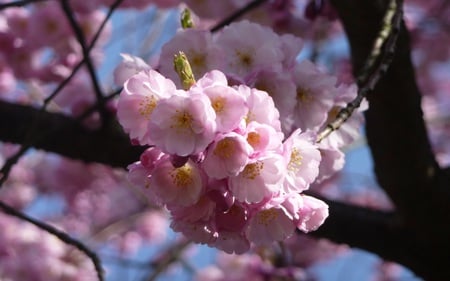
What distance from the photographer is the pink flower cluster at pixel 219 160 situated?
32.0 inches

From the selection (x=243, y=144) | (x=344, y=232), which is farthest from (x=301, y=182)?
(x=344, y=232)

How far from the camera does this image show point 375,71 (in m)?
1.16

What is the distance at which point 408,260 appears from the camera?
69.5 inches

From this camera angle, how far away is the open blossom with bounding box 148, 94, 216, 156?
2.64 ft

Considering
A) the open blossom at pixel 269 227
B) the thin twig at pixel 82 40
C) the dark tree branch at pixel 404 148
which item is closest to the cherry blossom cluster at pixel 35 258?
the thin twig at pixel 82 40

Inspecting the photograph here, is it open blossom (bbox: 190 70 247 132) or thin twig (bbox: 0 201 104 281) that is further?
thin twig (bbox: 0 201 104 281)

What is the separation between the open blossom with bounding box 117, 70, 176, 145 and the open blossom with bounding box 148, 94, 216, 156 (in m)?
0.02

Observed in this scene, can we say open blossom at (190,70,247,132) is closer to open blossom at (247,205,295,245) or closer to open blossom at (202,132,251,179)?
open blossom at (202,132,251,179)

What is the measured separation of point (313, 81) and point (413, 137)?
1.90 ft

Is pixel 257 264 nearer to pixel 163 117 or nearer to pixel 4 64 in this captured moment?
pixel 4 64

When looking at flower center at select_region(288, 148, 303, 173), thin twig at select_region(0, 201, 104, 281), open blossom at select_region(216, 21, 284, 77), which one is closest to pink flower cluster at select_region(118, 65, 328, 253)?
flower center at select_region(288, 148, 303, 173)

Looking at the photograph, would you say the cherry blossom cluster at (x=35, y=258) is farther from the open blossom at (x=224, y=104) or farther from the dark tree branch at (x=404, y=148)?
the open blossom at (x=224, y=104)

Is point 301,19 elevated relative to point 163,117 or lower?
lower

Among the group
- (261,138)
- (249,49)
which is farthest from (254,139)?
(249,49)
